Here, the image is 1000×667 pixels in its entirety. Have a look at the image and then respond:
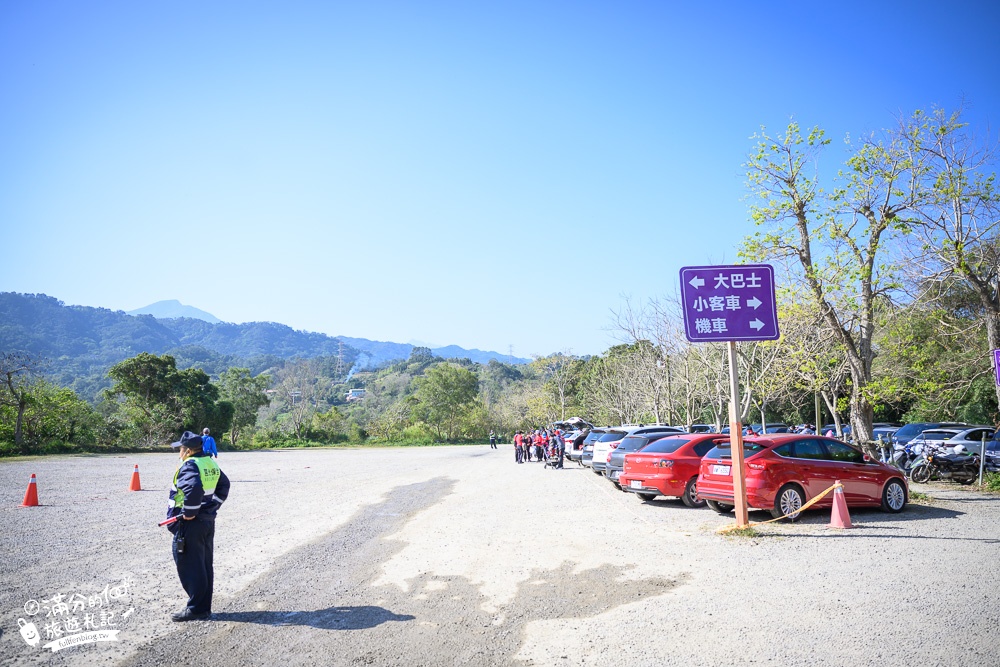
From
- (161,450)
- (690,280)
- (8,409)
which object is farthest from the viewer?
(161,450)

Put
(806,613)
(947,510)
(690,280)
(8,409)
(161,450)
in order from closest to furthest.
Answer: (806,613)
(690,280)
(947,510)
(8,409)
(161,450)

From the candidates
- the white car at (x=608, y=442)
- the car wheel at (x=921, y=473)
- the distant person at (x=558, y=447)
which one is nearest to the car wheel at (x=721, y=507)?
the white car at (x=608, y=442)

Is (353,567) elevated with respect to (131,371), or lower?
lower

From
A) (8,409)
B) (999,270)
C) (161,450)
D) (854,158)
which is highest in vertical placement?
(854,158)

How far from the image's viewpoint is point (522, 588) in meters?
6.62

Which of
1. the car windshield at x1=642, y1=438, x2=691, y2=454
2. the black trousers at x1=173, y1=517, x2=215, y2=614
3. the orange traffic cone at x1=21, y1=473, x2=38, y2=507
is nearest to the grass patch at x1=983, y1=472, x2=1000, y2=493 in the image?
the car windshield at x1=642, y1=438, x2=691, y2=454

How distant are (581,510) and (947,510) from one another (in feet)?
22.0

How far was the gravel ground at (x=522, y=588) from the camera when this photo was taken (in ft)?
15.9

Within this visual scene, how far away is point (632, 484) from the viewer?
1321 centimetres

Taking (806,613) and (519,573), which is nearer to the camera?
(806,613)

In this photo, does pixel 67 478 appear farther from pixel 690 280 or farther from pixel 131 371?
pixel 131 371

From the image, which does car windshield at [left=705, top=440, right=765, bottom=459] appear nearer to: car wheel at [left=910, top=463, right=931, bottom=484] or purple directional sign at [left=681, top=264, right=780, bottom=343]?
purple directional sign at [left=681, top=264, right=780, bottom=343]

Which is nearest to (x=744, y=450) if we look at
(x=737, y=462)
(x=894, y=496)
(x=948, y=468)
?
(x=737, y=462)

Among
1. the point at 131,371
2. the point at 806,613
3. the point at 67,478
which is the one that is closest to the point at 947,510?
the point at 806,613
